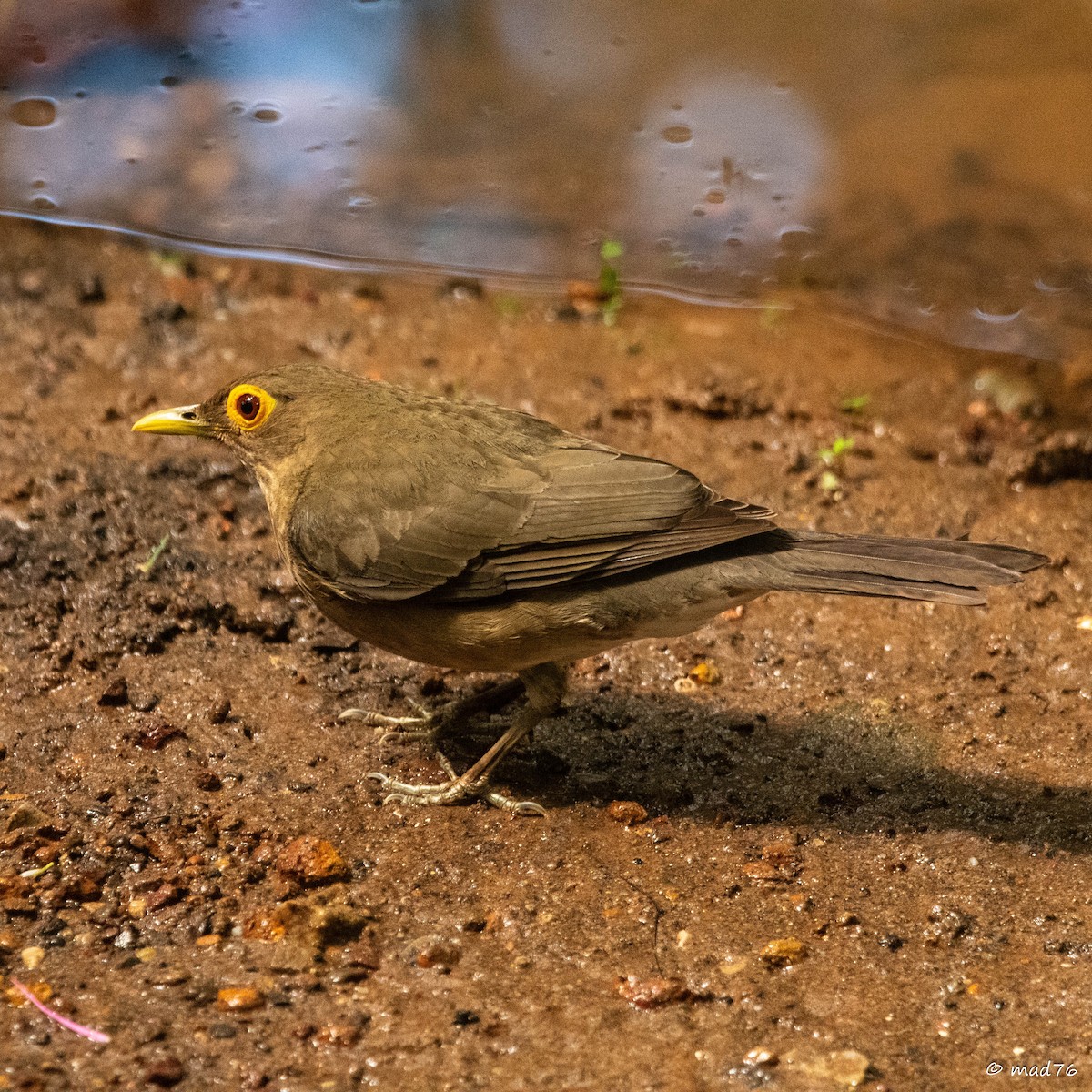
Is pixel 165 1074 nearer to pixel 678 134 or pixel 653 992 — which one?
pixel 653 992

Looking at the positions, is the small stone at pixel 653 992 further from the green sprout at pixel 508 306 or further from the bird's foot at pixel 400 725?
the green sprout at pixel 508 306

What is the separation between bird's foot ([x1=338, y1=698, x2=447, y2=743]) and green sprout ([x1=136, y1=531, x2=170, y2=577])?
3.79 feet

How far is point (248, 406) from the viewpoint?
16.0 ft

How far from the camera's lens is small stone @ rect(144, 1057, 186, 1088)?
3.21 meters

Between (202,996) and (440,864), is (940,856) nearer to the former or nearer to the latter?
(440,864)

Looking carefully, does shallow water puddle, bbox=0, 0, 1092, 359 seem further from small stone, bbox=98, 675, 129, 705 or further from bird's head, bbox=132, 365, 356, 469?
small stone, bbox=98, 675, 129, 705

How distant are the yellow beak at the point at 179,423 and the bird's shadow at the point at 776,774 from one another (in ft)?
5.36

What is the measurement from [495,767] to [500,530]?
2.97 feet

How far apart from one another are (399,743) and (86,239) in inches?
176

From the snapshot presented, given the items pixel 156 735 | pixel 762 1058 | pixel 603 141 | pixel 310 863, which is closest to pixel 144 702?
pixel 156 735

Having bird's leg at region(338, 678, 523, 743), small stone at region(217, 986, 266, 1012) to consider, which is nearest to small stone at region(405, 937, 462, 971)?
small stone at region(217, 986, 266, 1012)

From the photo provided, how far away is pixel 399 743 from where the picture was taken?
16.1 feet

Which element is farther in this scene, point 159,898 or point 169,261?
point 169,261

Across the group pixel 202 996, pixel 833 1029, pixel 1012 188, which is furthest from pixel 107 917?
pixel 1012 188
